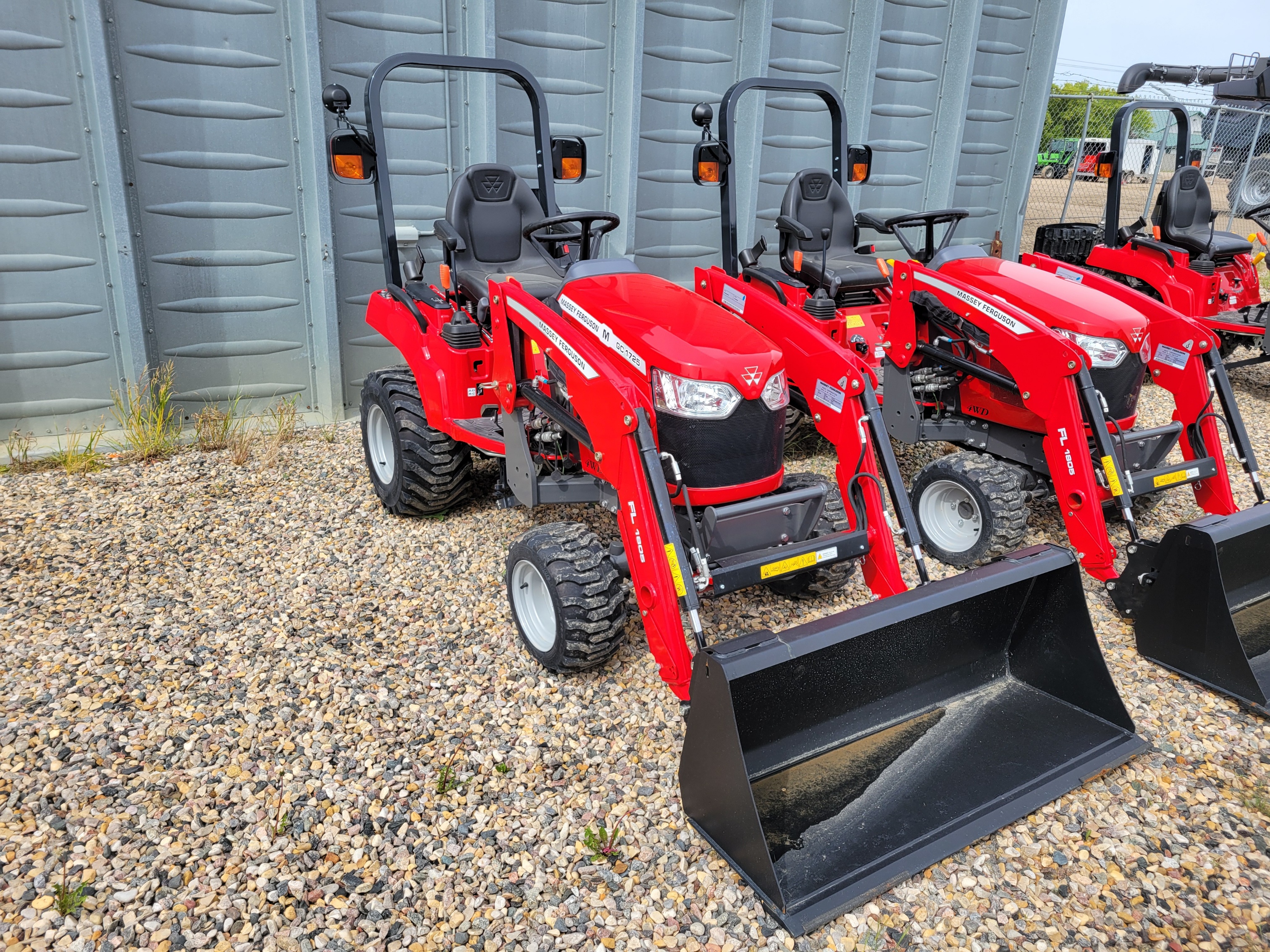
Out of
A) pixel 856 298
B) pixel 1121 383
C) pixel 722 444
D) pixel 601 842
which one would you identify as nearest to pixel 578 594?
pixel 722 444

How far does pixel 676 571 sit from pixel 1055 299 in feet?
8.96

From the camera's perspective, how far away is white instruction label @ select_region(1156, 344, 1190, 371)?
15.0 ft

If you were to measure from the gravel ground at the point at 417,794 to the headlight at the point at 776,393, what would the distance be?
40.5 inches

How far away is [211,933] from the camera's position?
225cm

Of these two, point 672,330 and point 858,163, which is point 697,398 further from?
point 858,163

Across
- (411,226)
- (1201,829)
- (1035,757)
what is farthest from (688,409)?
(411,226)

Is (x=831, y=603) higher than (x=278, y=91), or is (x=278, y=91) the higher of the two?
(x=278, y=91)

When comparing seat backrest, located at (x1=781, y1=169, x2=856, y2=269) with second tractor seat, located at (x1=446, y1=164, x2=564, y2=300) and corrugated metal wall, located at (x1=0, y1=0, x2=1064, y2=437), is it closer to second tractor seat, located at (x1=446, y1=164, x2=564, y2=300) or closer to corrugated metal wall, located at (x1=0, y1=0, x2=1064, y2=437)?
corrugated metal wall, located at (x1=0, y1=0, x2=1064, y2=437)

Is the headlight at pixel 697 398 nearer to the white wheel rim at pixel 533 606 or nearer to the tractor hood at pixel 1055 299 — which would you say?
the white wheel rim at pixel 533 606

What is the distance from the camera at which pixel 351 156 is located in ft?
13.2

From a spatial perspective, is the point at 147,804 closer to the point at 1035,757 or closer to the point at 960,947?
the point at 960,947

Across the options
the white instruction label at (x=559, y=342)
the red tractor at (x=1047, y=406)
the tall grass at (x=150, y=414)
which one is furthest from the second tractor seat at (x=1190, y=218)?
the tall grass at (x=150, y=414)

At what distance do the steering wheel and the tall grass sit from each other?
2.63 meters

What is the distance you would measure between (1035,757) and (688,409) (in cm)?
158
